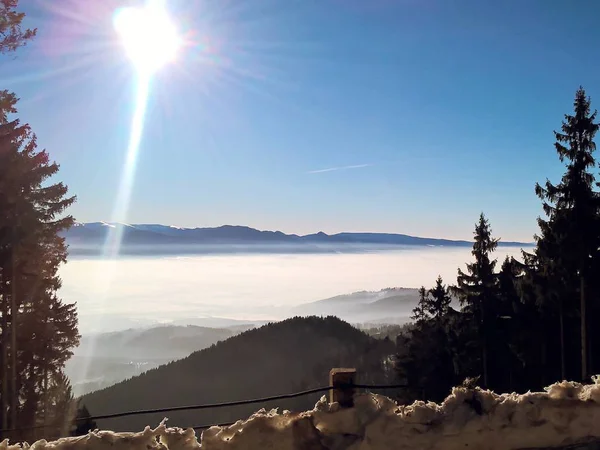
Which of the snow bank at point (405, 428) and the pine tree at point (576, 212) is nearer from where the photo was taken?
the snow bank at point (405, 428)

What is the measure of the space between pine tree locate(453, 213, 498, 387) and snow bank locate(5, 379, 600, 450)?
68.4 ft

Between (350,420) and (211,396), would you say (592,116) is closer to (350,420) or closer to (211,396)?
(350,420)

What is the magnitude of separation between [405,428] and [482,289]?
21855 millimetres

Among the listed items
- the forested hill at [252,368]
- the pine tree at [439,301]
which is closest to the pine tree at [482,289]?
the pine tree at [439,301]

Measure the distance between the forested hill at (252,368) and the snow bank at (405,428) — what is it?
266ft

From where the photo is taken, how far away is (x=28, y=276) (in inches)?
772

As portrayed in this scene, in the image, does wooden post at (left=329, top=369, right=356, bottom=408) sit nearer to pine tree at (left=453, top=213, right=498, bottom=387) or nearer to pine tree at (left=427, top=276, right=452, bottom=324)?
pine tree at (left=453, top=213, right=498, bottom=387)

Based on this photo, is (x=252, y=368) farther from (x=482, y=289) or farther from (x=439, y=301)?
(x=482, y=289)

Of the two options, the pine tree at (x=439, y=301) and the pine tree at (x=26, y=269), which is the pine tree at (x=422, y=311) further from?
the pine tree at (x=26, y=269)

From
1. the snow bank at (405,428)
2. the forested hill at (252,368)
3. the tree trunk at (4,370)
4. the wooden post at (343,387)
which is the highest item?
the wooden post at (343,387)

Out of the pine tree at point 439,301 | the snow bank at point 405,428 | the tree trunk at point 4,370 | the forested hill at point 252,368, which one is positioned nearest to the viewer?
the snow bank at point 405,428

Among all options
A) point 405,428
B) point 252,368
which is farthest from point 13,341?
point 252,368

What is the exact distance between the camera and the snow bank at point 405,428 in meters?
4.26

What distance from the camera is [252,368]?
336 feet
